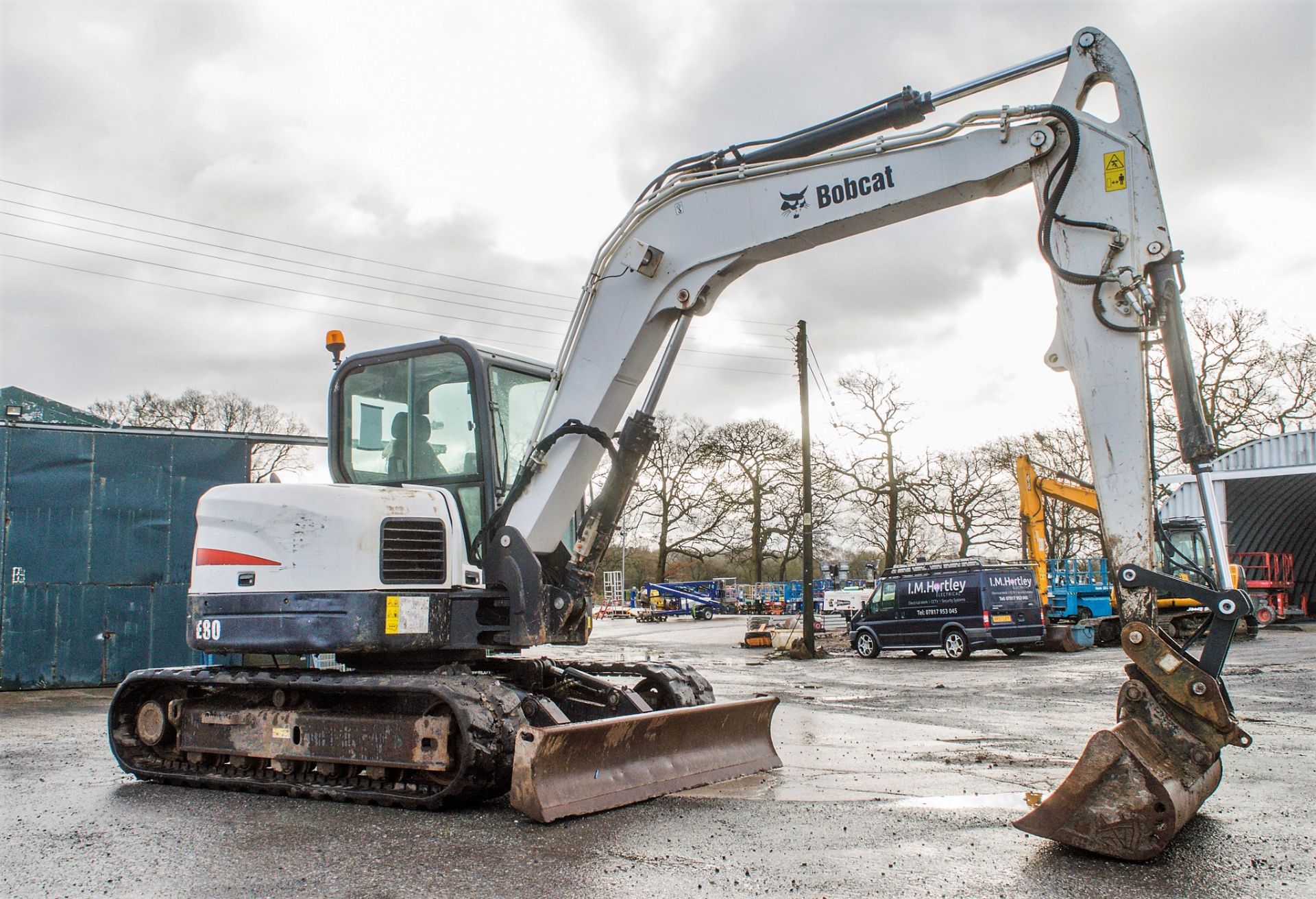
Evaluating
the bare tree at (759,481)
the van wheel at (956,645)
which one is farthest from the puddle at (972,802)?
the bare tree at (759,481)

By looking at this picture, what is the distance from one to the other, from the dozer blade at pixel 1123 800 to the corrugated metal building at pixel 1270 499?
2708cm

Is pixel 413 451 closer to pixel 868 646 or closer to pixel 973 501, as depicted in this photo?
pixel 868 646

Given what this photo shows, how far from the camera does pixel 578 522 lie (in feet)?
24.8

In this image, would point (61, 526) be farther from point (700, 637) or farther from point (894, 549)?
point (894, 549)

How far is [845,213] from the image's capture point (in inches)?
259

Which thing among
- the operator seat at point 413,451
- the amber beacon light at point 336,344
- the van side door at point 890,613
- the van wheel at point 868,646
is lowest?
the van wheel at point 868,646

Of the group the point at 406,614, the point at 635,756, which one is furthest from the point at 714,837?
the point at 406,614

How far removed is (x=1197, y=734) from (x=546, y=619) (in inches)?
150

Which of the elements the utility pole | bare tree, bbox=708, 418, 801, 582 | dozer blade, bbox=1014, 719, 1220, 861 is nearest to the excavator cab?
dozer blade, bbox=1014, 719, 1220, 861

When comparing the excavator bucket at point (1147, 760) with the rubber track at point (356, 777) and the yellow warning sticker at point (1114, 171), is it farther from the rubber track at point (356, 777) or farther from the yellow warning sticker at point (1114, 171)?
the rubber track at point (356, 777)

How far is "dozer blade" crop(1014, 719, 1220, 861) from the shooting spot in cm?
486

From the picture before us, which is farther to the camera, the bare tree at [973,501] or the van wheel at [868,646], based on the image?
the bare tree at [973,501]

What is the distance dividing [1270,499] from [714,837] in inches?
1391

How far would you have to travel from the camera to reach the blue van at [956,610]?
836 inches
